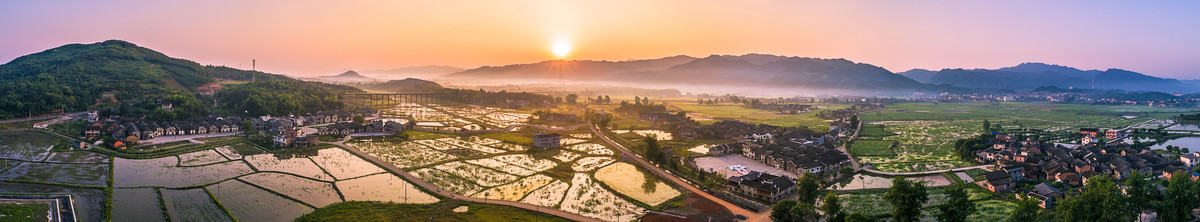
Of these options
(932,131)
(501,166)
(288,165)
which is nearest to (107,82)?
(288,165)

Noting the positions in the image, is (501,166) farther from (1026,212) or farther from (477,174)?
(1026,212)

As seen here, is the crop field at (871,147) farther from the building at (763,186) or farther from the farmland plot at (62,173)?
the farmland plot at (62,173)

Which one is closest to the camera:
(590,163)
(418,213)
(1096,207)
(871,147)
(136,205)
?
(1096,207)

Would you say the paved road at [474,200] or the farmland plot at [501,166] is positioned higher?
the farmland plot at [501,166]

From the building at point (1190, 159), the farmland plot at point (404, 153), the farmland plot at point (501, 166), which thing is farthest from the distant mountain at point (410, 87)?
the building at point (1190, 159)

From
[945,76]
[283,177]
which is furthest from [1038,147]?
[945,76]

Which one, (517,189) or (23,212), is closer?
(23,212)
